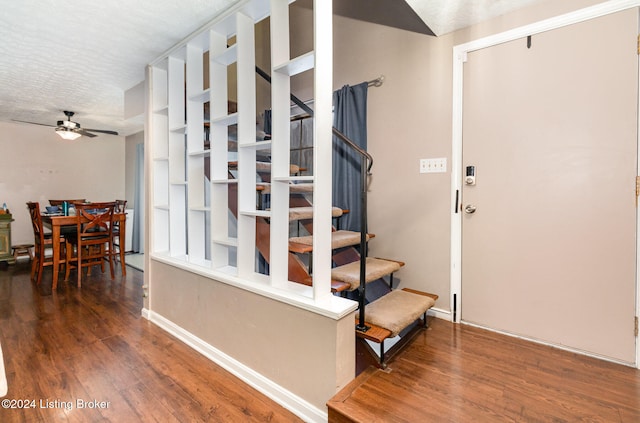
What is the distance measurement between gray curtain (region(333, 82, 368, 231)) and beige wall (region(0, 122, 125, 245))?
224 inches

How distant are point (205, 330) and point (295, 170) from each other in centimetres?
148

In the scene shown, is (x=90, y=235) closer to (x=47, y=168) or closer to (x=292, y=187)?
(x=47, y=168)

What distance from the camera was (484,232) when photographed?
2365mm

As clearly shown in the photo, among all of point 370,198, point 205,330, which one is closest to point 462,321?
point 370,198

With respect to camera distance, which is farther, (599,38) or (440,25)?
(440,25)

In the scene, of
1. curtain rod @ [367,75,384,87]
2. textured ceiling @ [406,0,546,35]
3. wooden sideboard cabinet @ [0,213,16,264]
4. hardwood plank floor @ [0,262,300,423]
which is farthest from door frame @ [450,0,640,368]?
wooden sideboard cabinet @ [0,213,16,264]

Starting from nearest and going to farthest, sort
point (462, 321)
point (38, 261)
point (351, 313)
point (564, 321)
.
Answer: point (351, 313), point (564, 321), point (462, 321), point (38, 261)

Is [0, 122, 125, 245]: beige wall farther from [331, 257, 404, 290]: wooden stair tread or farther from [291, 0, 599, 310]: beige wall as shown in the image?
[331, 257, 404, 290]: wooden stair tread

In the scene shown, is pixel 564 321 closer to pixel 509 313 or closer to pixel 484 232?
pixel 509 313

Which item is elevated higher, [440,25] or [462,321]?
[440,25]

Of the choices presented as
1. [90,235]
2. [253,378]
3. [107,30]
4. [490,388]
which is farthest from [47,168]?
[490,388]

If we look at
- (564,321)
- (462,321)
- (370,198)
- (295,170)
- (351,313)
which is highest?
(295,170)

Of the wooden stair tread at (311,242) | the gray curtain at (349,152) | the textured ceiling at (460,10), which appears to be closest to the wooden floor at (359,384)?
the wooden stair tread at (311,242)

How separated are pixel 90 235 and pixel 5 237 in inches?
84.1
